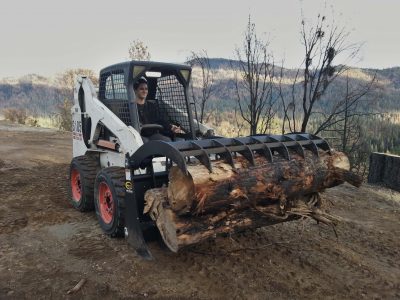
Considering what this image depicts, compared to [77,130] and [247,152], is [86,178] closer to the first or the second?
Result: [77,130]

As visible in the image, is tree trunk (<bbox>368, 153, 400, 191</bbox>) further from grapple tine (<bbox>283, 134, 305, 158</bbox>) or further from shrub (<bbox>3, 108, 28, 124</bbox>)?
shrub (<bbox>3, 108, 28, 124</bbox>)

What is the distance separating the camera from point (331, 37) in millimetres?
12297

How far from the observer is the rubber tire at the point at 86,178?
19.0 feet

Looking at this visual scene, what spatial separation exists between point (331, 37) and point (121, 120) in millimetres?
9271

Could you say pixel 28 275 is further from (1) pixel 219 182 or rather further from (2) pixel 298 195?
(2) pixel 298 195

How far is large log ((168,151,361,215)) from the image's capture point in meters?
3.55

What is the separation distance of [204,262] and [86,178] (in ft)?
7.93

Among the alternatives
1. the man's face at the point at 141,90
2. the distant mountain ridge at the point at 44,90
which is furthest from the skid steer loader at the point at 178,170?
the distant mountain ridge at the point at 44,90

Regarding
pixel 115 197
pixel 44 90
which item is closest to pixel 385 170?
pixel 115 197

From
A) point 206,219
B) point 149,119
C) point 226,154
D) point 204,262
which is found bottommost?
point 204,262

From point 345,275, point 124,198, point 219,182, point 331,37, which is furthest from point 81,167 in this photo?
point 331,37

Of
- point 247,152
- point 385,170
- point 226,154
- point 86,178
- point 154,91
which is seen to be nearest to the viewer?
point 226,154

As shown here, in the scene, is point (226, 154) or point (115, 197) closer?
point (226, 154)

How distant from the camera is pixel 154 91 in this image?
6.37 meters
